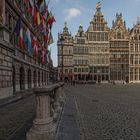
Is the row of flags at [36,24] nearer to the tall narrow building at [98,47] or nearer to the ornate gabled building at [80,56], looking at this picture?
the ornate gabled building at [80,56]

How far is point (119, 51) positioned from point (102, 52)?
6.19m

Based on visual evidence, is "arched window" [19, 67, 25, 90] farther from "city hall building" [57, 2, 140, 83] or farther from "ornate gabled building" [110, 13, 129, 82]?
"ornate gabled building" [110, 13, 129, 82]

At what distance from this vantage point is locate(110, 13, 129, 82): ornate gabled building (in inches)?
3169

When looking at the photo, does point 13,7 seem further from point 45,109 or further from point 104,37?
point 104,37

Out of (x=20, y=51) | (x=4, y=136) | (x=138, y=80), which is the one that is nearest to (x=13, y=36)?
(x=20, y=51)

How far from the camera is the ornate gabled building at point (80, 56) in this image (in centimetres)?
7931

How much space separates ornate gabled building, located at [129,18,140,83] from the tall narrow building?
8835 millimetres

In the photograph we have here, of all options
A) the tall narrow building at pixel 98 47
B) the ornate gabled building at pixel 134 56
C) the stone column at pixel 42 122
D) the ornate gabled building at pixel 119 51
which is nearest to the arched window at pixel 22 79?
the stone column at pixel 42 122

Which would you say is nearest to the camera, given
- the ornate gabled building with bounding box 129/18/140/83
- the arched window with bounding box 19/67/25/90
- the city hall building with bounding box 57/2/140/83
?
the arched window with bounding box 19/67/25/90

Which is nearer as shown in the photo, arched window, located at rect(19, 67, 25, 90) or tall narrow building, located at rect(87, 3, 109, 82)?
arched window, located at rect(19, 67, 25, 90)

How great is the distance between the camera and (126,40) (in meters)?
81.0

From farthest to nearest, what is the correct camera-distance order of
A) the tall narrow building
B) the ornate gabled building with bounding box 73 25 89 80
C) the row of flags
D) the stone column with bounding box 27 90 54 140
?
1. the ornate gabled building with bounding box 73 25 89 80
2. the tall narrow building
3. the row of flags
4. the stone column with bounding box 27 90 54 140

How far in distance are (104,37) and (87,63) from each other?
1066 cm

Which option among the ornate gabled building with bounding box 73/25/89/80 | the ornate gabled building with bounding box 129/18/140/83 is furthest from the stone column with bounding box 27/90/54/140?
the ornate gabled building with bounding box 129/18/140/83
